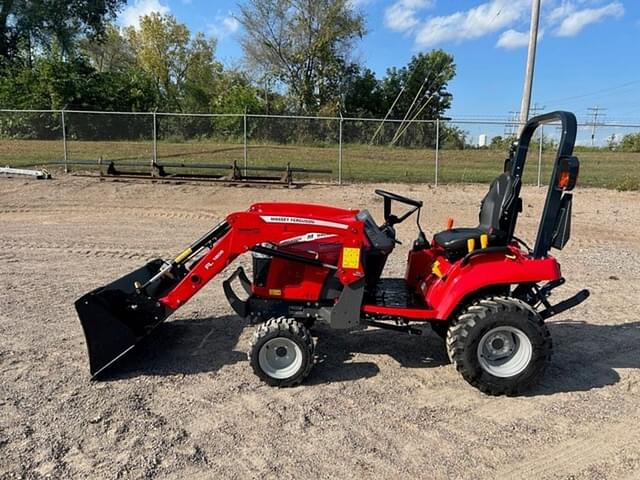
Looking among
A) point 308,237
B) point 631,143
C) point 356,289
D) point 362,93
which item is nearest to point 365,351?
point 356,289

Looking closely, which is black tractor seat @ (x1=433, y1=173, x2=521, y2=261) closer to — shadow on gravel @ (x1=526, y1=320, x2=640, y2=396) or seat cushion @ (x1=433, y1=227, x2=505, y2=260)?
seat cushion @ (x1=433, y1=227, x2=505, y2=260)

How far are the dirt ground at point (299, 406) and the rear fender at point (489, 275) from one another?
654mm

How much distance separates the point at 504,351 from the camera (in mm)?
3951

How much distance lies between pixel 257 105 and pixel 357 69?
8889 mm

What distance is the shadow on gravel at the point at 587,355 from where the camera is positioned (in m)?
4.14

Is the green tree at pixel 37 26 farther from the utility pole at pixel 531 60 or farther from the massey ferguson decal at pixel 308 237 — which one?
the massey ferguson decal at pixel 308 237

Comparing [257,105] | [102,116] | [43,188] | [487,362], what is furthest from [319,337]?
[257,105]

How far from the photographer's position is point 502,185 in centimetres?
423

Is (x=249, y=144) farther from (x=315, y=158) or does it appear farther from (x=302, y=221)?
(x=302, y=221)

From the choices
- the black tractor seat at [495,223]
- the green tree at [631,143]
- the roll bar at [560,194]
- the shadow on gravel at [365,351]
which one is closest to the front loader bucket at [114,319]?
the shadow on gravel at [365,351]

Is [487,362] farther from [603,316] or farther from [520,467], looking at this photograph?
[603,316]

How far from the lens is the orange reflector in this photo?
11.9 feet

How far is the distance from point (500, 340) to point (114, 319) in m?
2.72

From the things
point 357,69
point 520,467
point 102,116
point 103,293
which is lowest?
point 520,467
